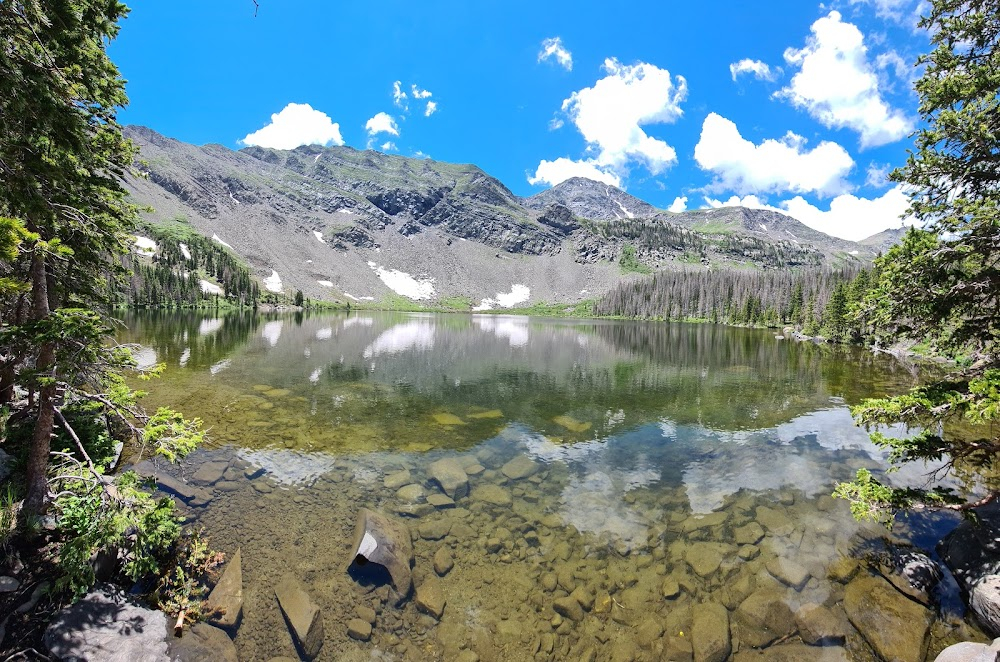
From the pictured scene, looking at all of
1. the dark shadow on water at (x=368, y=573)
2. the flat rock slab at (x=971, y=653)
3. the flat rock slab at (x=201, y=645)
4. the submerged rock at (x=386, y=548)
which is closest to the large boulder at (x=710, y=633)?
the flat rock slab at (x=971, y=653)

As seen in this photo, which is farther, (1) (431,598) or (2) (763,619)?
(1) (431,598)

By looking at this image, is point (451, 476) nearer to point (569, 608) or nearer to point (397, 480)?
point (397, 480)

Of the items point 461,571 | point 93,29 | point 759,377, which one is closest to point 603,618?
point 461,571

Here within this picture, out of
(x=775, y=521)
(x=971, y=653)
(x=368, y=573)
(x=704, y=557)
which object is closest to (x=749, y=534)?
(x=775, y=521)

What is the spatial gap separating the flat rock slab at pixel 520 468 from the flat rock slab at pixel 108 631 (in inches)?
465

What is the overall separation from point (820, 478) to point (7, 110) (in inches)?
1027

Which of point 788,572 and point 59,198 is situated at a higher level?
point 59,198

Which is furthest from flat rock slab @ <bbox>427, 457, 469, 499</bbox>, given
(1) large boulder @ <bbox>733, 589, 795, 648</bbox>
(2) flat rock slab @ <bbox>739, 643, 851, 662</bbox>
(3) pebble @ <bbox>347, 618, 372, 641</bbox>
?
(2) flat rock slab @ <bbox>739, 643, 851, 662</bbox>

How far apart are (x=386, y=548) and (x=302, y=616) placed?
2.48 m

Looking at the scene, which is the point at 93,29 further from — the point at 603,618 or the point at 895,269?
the point at 895,269

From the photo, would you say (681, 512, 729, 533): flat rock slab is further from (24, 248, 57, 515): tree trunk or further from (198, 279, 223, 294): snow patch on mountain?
(198, 279, 223, 294): snow patch on mountain

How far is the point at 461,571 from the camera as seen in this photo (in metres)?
11.1

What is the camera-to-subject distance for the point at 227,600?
9.06 meters

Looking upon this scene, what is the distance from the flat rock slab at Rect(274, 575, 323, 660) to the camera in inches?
331
